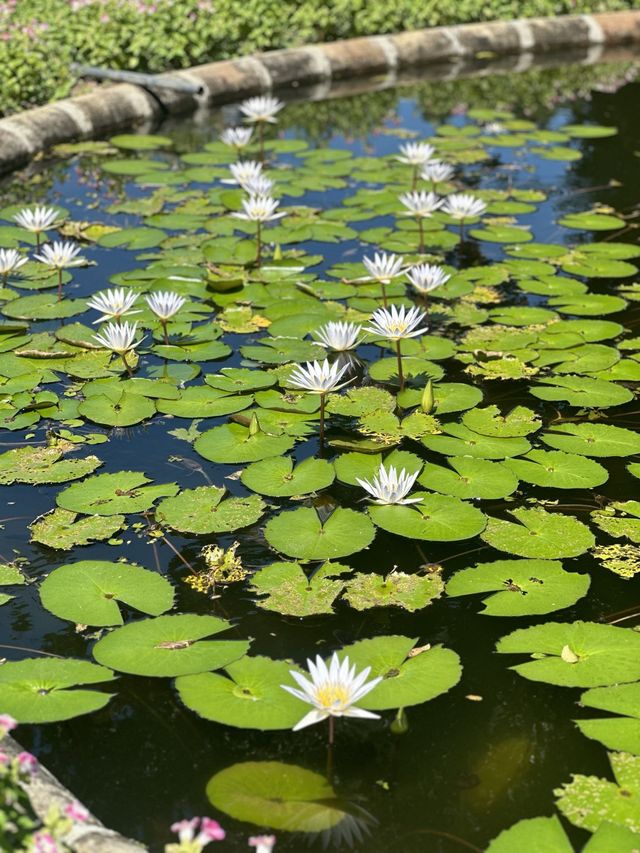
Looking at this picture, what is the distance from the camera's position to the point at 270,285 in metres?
5.14

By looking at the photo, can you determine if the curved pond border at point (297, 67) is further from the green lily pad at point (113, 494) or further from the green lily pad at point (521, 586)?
the green lily pad at point (521, 586)

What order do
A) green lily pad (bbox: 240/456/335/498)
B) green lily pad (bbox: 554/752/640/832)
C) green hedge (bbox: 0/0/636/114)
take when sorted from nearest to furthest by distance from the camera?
green lily pad (bbox: 554/752/640/832) < green lily pad (bbox: 240/456/335/498) < green hedge (bbox: 0/0/636/114)

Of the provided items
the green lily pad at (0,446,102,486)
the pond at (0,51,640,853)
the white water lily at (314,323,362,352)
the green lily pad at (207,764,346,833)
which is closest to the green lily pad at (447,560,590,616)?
the pond at (0,51,640,853)

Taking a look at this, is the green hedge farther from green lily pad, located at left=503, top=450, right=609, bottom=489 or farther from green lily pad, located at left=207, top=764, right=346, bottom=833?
green lily pad, located at left=207, top=764, right=346, bottom=833

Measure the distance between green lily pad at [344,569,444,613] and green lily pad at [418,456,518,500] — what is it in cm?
43

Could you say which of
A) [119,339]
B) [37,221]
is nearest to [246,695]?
[119,339]

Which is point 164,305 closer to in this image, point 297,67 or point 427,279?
point 427,279

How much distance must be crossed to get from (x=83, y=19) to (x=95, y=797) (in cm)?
730

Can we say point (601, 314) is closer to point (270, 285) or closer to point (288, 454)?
point (270, 285)

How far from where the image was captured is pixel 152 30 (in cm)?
862

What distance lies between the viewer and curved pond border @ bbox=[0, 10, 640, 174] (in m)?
7.30

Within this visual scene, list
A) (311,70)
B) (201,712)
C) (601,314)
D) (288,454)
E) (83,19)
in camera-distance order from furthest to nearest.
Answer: (311,70) → (83,19) → (601,314) → (288,454) → (201,712)

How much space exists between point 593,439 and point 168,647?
1.76 meters

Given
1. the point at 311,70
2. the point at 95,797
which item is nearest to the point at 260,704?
the point at 95,797
